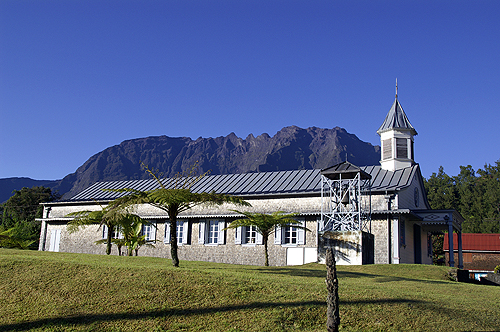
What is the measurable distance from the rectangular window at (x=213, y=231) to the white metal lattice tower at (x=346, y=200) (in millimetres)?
6212

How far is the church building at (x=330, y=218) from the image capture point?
71.8ft

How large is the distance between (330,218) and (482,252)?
25.6 meters

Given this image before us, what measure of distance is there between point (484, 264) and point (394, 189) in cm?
2395

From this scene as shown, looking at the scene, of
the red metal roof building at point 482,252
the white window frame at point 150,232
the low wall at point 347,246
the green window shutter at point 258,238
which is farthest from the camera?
the red metal roof building at point 482,252

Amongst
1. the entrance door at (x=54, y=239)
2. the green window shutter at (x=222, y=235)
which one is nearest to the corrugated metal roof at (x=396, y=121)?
the green window shutter at (x=222, y=235)

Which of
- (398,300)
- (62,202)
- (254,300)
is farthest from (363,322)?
(62,202)

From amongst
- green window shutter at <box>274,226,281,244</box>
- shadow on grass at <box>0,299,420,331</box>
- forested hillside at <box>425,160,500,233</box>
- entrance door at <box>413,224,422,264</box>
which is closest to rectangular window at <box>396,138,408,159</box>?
entrance door at <box>413,224,422,264</box>

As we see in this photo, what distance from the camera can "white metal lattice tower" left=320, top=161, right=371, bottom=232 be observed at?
71.9 feet

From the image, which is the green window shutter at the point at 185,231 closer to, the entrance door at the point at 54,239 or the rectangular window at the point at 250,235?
the rectangular window at the point at 250,235

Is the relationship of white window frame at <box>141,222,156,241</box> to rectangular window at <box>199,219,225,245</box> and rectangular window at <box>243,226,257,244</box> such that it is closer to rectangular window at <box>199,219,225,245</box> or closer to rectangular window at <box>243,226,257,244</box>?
rectangular window at <box>199,219,225,245</box>

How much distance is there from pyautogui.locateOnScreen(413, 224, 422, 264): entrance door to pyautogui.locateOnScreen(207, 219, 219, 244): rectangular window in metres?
10.8

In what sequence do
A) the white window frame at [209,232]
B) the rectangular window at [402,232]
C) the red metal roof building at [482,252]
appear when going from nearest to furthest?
the rectangular window at [402,232], the white window frame at [209,232], the red metal roof building at [482,252]

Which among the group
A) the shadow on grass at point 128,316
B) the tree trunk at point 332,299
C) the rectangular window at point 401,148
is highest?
the rectangular window at point 401,148

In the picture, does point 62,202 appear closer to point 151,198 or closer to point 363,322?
point 151,198
